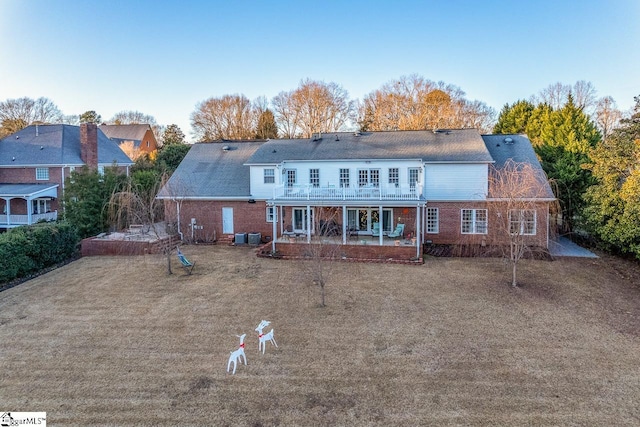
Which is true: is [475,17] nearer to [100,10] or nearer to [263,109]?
[100,10]

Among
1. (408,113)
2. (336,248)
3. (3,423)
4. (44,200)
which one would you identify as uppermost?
(408,113)

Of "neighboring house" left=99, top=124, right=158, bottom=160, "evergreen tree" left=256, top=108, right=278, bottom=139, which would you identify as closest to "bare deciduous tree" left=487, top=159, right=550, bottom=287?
"evergreen tree" left=256, top=108, right=278, bottom=139

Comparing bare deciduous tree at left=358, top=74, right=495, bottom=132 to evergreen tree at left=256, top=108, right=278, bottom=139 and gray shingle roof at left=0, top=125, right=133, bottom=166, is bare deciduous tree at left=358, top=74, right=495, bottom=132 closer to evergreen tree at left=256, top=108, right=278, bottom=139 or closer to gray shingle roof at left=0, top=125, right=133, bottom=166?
evergreen tree at left=256, top=108, right=278, bottom=139

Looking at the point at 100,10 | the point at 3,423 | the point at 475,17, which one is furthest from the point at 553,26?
the point at 3,423

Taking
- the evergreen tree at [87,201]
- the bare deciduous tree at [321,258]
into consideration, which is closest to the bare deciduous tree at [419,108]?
the bare deciduous tree at [321,258]

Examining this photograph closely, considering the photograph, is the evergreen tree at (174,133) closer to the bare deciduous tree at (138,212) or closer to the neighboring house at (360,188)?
the bare deciduous tree at (138,212)

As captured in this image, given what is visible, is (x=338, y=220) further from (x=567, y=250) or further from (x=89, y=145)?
(x=89, y=145)
